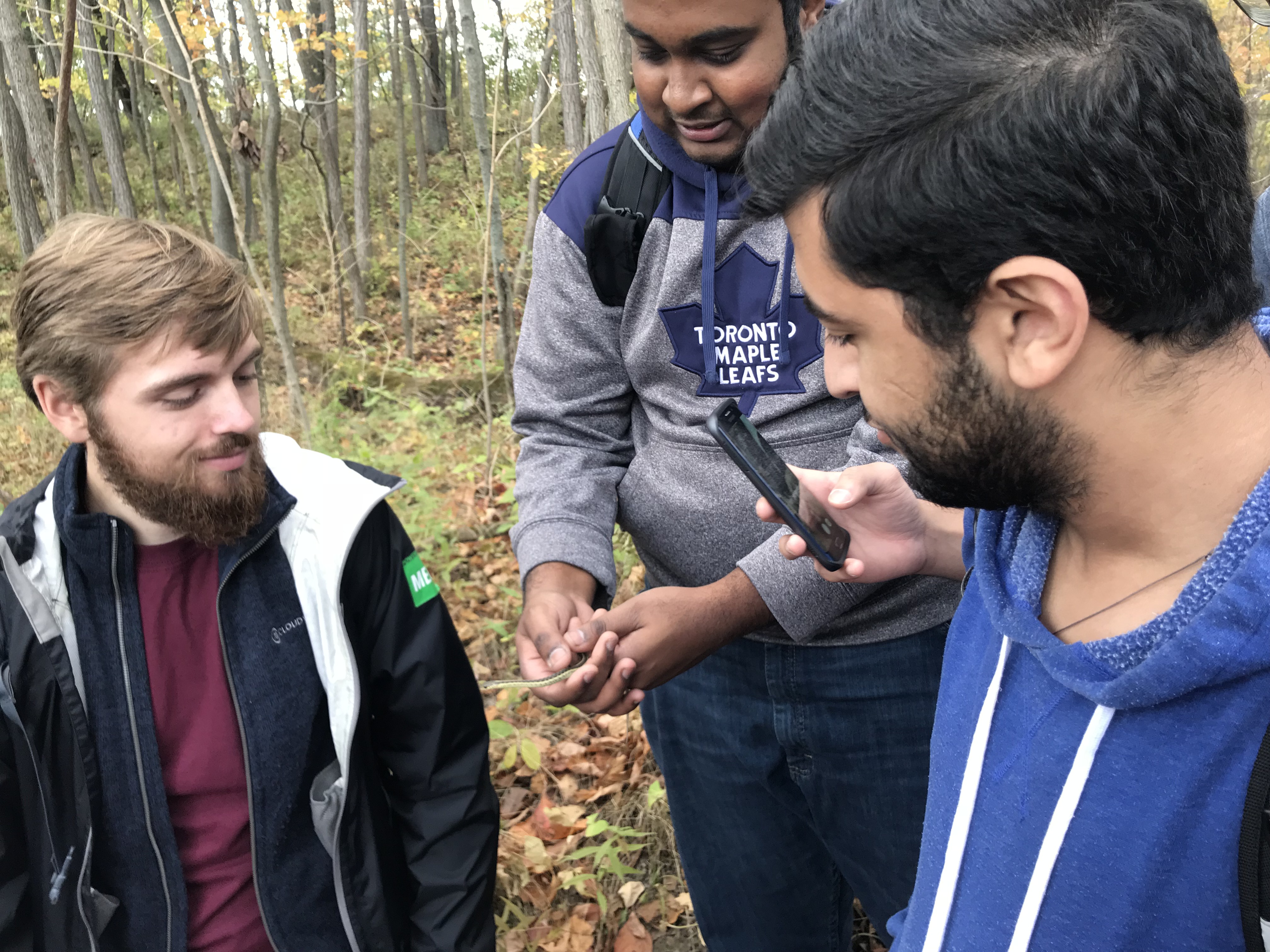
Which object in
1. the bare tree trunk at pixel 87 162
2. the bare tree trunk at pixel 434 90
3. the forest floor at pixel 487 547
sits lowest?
the forest floor at pixel 487 547

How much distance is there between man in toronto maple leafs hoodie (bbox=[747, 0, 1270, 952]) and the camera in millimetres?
897

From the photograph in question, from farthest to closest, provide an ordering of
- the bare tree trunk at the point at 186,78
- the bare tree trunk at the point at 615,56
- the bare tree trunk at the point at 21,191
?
the bare tree trunk at the point at 21,191
the bare tree trunk at the point at 186,78
the bare tree trunk at the point at 615,56

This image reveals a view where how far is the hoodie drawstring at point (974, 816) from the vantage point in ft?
3.30

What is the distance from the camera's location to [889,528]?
5.56ft

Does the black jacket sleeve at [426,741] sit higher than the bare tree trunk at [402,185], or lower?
lower

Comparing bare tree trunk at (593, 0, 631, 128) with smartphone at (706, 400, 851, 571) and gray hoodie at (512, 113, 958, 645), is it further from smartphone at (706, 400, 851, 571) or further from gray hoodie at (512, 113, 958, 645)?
smartphone at (706, 400, 851, 571)

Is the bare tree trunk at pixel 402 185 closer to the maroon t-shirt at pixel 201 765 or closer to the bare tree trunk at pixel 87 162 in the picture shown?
the bare tree trunk at pixel 87 162

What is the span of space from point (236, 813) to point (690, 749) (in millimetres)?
1083

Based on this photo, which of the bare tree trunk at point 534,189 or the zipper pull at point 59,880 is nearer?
the zipper pull at point 59,880

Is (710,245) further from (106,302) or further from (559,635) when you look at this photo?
(106,302)

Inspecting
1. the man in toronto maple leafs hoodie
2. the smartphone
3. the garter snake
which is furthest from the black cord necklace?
the garter snake

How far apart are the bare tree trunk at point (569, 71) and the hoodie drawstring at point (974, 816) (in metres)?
6.25

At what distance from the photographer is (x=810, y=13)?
1806 millimetres

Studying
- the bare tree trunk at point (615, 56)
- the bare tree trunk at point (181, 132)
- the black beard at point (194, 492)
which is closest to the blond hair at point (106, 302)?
the black beard at point (194, 492)
